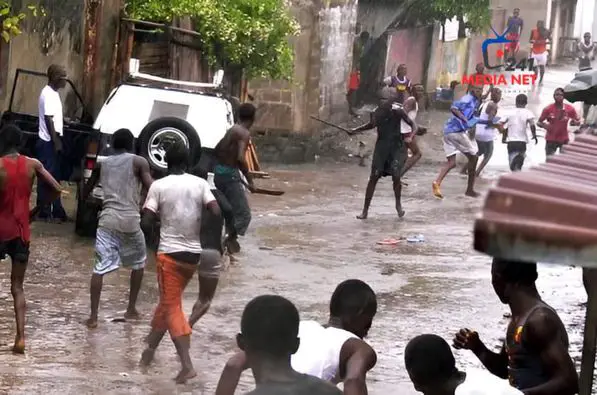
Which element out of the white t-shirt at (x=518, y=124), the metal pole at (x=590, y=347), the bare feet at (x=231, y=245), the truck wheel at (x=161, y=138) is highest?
the white t-shirt at (x=518, y=124)

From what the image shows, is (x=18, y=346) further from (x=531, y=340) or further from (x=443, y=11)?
(x=443, y=11)

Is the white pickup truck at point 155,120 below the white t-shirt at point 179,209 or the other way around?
the other way around

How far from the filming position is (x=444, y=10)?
91.8ft

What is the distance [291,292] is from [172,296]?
124 inches

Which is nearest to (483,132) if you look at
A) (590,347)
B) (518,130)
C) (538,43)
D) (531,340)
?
(518,130)

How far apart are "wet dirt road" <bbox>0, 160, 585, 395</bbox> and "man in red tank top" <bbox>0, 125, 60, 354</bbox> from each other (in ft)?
1.48

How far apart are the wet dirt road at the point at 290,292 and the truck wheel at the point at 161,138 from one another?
3.35ft

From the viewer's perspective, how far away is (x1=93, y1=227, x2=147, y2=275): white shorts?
30.9ft

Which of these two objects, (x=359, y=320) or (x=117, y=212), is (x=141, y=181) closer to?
(x=117, y=212)

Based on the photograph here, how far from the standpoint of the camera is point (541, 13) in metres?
40.6

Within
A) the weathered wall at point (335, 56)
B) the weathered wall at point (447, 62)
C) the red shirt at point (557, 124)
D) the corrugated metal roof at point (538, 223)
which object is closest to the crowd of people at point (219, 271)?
the red shirt at point (557, 124)

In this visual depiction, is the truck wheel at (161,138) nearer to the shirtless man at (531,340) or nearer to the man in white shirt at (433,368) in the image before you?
the shirtless man at (531,340)

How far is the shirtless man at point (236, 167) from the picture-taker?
11.6m

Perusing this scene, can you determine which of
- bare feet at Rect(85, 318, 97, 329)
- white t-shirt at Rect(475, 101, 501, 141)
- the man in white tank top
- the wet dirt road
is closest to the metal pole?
the wet dirt road
